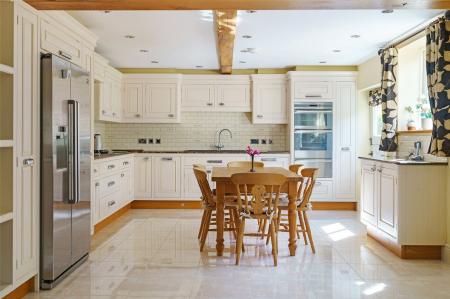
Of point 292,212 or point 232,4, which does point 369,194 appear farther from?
point 232,4

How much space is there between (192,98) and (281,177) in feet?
13.2

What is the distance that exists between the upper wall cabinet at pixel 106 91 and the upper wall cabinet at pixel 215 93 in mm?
1151

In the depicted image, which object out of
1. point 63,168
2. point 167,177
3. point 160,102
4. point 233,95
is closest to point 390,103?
point 233,95

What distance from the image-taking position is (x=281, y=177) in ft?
12.5

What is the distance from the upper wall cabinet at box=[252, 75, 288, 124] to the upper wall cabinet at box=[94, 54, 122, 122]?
239 centimetres

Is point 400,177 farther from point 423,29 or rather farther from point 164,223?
point 164,223

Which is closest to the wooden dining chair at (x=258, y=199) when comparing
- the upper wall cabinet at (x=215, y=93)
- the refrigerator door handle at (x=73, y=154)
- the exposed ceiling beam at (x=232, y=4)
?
the refrigerator door handle at (x=73, y=154)

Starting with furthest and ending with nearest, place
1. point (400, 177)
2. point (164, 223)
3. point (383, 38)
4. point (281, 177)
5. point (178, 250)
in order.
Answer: point (164, 223), point (383, 38), point (178, 250), point (400, 177), point (281, 177)

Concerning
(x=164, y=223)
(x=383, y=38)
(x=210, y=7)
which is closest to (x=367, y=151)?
(x=383, y=38)

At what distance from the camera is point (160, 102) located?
7.44m

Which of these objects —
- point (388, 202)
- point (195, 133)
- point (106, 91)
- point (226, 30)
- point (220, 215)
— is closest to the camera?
point (220, 215)

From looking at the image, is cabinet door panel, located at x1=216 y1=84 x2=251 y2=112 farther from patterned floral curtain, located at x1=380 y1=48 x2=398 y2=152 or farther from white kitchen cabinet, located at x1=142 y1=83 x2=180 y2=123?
patterned floral curtain, located at x1=380 y1=48 x2=398 y2=152

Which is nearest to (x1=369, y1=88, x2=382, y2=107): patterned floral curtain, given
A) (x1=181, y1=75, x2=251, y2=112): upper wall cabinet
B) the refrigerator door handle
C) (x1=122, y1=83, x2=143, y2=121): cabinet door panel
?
(x1=181, y1=75, x2=251, y2=112): upper wall cabinet

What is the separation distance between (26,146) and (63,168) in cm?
42
